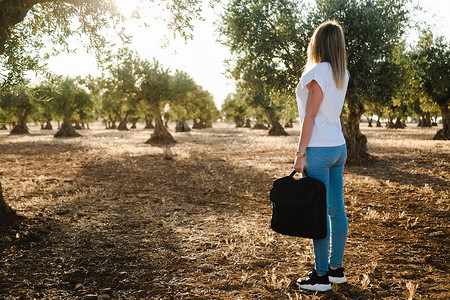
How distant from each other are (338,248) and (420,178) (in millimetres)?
8755

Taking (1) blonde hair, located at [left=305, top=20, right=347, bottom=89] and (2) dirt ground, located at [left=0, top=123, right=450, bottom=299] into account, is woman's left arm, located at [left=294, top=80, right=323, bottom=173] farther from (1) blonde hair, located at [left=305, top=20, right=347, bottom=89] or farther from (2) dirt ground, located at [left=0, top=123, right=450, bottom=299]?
(2) dirt ground, located at [left=0, top=123, right=450, bottom=299]

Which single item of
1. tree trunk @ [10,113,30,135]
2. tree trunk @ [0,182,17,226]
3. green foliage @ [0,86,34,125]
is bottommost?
tree trunk @ [0,182,17,226]

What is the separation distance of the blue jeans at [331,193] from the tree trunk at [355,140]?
11.6 meters

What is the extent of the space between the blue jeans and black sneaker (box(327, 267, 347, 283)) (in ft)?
0.23

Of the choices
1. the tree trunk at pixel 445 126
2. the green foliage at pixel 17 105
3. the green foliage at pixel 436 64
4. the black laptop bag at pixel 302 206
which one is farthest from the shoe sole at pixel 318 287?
the green foliage at pixel 17 105

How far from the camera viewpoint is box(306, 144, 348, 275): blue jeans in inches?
132

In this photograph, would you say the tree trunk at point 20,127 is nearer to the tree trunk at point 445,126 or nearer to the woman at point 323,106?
the woman at point 323,106

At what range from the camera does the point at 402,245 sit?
4.98 m

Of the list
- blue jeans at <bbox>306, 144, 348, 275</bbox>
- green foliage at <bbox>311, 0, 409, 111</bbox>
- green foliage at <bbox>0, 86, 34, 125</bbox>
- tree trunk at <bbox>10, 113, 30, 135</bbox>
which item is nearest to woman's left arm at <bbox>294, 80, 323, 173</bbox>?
blue jeans at <bbox>306, 144, 348, 275</bbox>

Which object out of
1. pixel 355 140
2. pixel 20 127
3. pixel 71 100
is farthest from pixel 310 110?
pixel 20 127

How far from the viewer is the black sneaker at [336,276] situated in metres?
3.74

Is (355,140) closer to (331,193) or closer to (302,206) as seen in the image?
(331,193)

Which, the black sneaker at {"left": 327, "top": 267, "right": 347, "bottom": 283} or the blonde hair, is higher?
the blonde hair

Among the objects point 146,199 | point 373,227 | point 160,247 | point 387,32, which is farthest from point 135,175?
point 387,32
